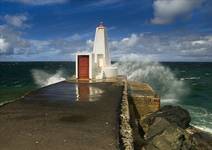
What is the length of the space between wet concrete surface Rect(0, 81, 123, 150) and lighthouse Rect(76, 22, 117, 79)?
933cm

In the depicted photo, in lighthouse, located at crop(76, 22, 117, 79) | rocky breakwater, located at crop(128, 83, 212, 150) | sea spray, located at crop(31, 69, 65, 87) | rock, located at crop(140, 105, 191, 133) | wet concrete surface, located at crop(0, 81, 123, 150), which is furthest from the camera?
sea spray, located at crop(31, 69, 65, 87)

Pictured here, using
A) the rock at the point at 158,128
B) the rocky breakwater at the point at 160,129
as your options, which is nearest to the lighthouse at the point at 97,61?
the rocky breakwater at the point at 160,129

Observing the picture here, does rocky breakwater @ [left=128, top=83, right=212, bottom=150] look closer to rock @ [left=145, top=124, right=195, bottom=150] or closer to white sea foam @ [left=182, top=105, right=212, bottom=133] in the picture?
rock @ [left=145, top=124, right=195, bottom=150]

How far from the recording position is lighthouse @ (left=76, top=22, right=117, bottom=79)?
66.7 feet

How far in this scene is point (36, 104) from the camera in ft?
32.9

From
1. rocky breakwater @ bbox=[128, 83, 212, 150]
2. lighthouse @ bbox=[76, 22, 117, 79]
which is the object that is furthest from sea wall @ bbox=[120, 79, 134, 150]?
lighthouse @ bbox=[76, 22, 117, 79]

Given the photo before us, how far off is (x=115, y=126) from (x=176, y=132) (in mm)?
3215

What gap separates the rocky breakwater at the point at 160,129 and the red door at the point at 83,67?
6.19m

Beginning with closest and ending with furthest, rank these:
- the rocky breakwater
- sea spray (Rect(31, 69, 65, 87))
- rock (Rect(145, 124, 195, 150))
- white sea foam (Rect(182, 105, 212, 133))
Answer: rock (Rect(145, 124, 195, 150)), the rocky breakwater, white sea foam (Rect(182, 105, 212, 133)), sea spray (Rect(31, 69, 65, 87))

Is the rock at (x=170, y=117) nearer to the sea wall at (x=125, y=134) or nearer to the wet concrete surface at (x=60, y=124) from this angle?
the wet concrete surface at (x=60, y=124)

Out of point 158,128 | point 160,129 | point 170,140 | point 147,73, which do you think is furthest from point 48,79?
point 170,140

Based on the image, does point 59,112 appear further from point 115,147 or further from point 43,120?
point 115,147

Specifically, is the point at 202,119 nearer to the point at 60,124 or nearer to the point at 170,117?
the point at 170,117

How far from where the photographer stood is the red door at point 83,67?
20.4m
